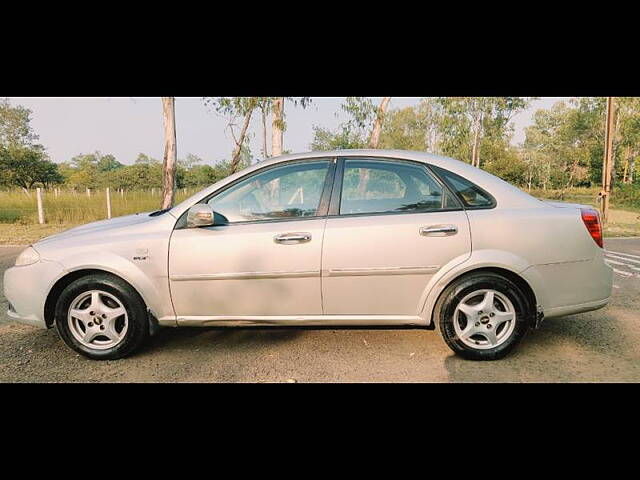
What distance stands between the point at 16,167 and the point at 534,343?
36419 millimetres

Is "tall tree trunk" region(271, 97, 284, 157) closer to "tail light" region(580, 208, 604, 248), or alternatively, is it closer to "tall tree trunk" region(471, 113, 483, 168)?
"tail light" region(580, 208, 604, 248)

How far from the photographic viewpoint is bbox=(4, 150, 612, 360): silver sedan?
9.32 feet

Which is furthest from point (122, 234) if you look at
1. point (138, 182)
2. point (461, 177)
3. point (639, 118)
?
point (138, 182)

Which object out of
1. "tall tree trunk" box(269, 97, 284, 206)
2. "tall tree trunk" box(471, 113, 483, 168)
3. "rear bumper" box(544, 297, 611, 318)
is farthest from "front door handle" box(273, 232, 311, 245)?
"tall tree trunk" box(471, 113, 483, 168)

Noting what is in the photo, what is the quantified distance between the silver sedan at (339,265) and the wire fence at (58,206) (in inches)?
488

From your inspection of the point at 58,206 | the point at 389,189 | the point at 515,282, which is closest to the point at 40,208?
the point at 58,206

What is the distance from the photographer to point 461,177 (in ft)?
9.90

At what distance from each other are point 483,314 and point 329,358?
1.26 meters

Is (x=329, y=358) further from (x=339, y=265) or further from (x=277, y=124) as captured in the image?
(x=277, y=124)

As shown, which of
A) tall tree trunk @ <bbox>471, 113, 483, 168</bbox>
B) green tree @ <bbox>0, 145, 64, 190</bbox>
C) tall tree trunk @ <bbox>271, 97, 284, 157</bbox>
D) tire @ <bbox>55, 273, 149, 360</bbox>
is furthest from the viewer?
green tree @ <bbox>0, 145, 64, 190</bbox>

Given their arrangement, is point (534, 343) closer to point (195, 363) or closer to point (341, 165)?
point (341, 165)

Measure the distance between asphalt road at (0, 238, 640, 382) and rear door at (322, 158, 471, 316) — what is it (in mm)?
439

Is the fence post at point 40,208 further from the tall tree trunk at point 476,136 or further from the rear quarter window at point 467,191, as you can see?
the tall tree trunk at point 476,136

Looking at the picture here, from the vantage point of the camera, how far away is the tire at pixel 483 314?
2857mm
